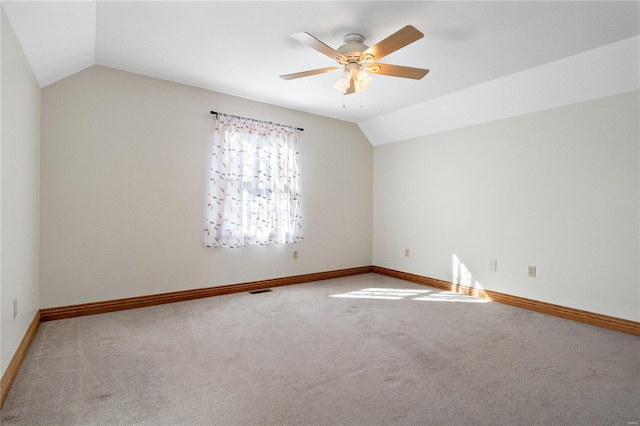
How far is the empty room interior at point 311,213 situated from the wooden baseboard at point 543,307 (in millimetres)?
19

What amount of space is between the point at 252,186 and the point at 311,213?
3.29ft

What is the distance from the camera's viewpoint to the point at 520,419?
167 centimetres

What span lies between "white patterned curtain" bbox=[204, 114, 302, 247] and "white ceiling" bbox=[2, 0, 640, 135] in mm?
781

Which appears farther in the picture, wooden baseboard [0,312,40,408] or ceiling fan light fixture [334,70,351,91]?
ceiling fan light fixture [334,70,351,91]

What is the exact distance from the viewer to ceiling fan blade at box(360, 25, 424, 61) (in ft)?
6.68

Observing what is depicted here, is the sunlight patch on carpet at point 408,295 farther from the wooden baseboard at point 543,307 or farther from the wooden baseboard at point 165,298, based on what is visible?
the wooden baseboard at point 165,298

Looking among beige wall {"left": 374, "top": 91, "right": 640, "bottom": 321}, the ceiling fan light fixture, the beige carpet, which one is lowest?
the beige carpet

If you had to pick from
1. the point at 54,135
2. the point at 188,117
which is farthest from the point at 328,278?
the point at 54,135

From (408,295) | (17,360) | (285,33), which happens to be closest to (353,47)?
(285,33)

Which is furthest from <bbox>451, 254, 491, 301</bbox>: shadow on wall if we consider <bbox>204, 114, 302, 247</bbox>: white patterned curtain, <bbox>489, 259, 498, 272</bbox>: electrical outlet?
<bbox>204, 114, 302, 247</bbox>: white patterned curtain

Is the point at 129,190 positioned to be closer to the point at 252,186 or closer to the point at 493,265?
the point at 252,186

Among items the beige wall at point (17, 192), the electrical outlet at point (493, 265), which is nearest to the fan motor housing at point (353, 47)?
A: the beige wall at point (17, 192)

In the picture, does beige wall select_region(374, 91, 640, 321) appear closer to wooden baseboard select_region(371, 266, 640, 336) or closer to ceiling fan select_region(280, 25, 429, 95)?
wooden baseboard select_region(371, 266, 640, 336)

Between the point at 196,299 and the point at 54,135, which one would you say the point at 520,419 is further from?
the point at 54,135
